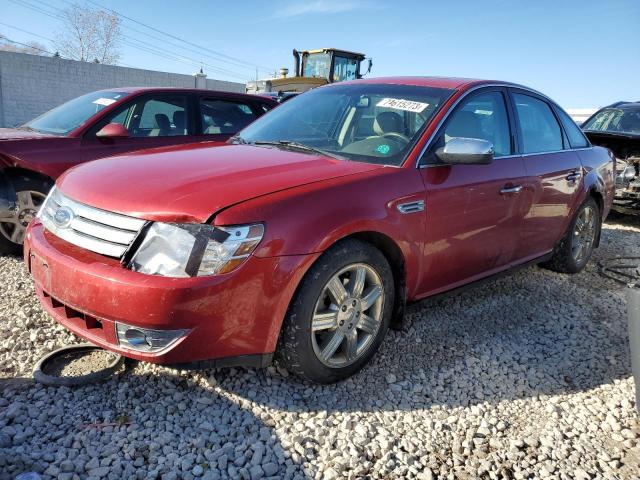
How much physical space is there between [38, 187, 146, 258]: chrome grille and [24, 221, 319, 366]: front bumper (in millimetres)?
53

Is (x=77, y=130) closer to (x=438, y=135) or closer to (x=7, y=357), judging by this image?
(x=7, y=357)

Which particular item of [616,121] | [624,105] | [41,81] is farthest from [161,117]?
[41,81]

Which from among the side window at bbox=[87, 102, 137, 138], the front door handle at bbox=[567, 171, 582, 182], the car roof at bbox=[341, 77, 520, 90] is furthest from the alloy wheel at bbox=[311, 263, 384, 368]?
the side window at bbox=[87, 102, 137, 138]

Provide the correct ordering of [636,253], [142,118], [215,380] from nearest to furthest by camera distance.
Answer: [215,380]
[142,118]
[636,253]

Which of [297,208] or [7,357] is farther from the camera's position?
[7,357]

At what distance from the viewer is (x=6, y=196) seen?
14.1 feet

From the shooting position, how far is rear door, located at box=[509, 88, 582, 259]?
382cm

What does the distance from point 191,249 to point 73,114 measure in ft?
12.3

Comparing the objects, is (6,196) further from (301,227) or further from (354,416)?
(354,416)

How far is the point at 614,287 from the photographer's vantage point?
4.73m

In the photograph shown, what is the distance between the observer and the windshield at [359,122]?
3045mm

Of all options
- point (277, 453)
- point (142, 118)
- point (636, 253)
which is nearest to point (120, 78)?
point (142, 118)

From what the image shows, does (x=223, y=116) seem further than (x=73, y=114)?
Yes

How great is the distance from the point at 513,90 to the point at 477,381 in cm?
232
